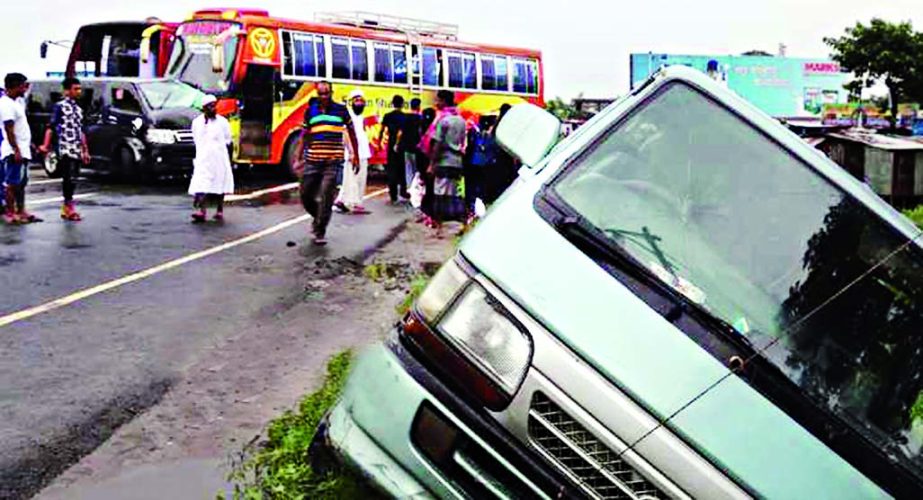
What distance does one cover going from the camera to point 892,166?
625 inches

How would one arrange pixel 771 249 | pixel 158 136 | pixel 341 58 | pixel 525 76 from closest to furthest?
pixel 771 249, pixel 158 136, pixel 341 58, pixel 525 76

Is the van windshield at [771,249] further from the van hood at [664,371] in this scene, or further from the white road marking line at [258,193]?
the white road marking line at [258,193]

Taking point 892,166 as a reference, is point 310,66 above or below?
above

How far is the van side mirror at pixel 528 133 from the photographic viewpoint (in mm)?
4168

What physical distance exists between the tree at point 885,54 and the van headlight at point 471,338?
40659mm

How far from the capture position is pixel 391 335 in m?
3.66

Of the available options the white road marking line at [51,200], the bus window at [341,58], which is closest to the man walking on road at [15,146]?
the white road marking line at [51,200]

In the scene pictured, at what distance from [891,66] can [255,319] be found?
38705 millimetres

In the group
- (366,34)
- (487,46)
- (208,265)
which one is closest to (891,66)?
(487,46)

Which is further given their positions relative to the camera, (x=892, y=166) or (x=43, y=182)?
(x=43, y=182)

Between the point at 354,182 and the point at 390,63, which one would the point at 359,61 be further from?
the point at 354,182

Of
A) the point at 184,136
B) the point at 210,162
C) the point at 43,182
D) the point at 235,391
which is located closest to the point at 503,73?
the point at 184,136

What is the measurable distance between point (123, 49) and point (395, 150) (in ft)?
32.0

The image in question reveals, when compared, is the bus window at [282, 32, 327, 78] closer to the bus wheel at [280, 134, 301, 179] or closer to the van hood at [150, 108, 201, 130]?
the bus wheel at [280, 134, 301, 179]
